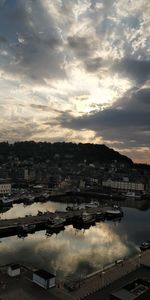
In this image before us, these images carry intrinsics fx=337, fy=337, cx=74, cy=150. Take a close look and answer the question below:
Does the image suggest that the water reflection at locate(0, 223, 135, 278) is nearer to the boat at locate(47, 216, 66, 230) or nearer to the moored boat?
the boat at locate(47, 216, 66, 230)

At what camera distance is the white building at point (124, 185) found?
363 feet

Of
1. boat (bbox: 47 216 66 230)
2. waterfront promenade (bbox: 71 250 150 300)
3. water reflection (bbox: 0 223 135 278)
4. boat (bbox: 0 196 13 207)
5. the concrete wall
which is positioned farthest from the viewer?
boat (bbox: 0 196 13 207)

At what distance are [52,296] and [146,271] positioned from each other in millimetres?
8923

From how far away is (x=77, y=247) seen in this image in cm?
4084

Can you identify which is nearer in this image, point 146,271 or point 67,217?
point 146,271

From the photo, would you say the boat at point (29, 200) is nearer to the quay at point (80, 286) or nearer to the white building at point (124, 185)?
the white building at point (124, 185)

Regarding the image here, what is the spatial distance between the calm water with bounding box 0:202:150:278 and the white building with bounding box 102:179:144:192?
170 ft

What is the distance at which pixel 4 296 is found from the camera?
2105 centimetres

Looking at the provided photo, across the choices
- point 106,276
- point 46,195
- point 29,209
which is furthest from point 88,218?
point 46,195

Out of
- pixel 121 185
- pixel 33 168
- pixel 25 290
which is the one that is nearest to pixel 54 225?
pixel 25 290

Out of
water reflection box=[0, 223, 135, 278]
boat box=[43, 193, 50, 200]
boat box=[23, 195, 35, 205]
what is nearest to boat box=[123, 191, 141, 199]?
boat box=[43, 193, 50, 200]

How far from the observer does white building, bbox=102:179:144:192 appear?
110688mm

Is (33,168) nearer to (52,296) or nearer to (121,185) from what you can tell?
(121,185)

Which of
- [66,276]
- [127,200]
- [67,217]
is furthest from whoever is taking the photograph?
[127,200]
